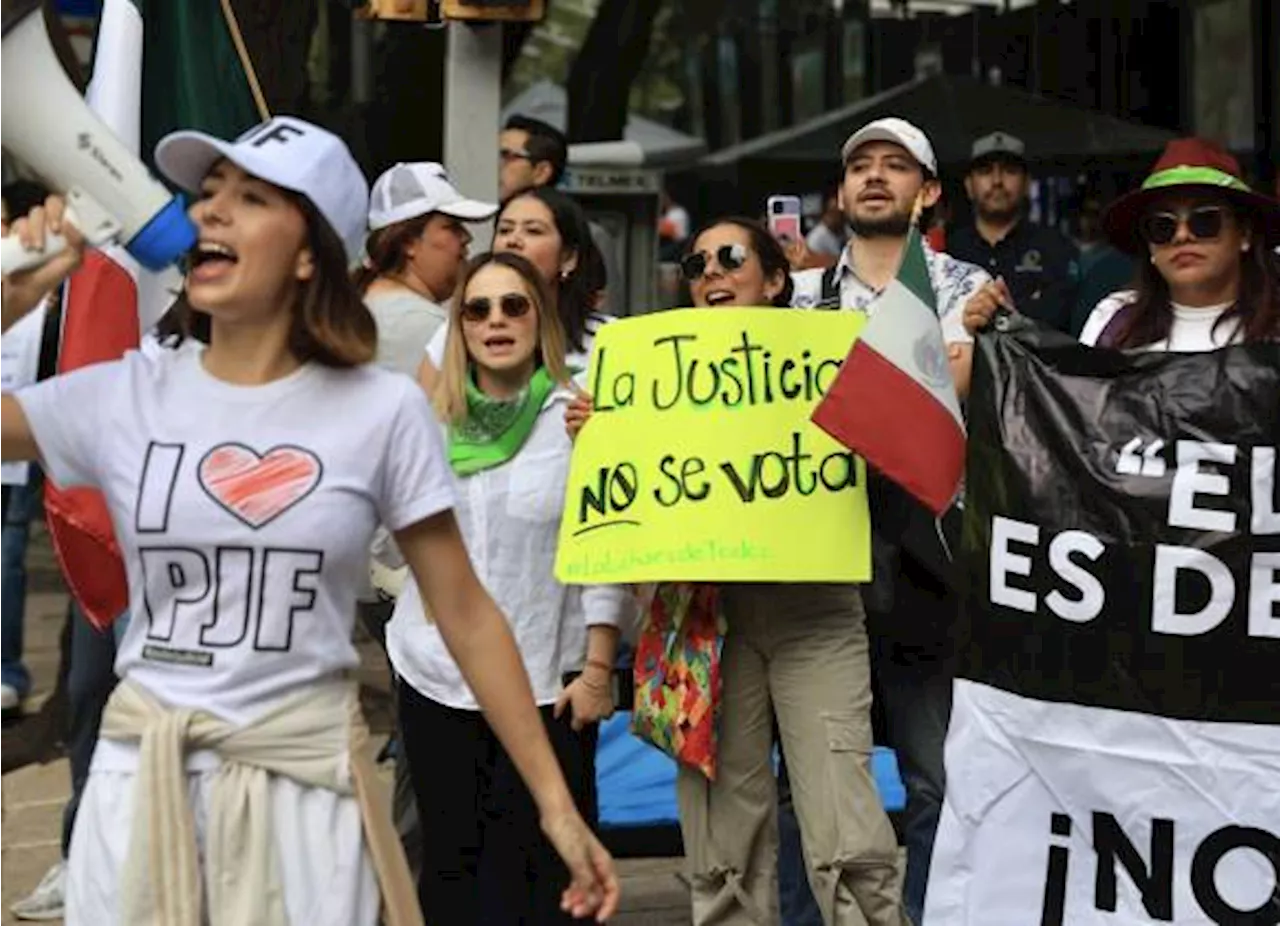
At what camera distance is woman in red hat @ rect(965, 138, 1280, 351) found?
17.9ft

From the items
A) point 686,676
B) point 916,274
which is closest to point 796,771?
point 686,676

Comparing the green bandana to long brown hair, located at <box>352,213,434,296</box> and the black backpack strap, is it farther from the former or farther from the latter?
long brown hair, located at <box>352,213,434,296</box>

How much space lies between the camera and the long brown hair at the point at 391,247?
6695 millimetres

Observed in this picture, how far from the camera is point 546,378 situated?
19.4 ft

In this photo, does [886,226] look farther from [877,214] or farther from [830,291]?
[830,291]

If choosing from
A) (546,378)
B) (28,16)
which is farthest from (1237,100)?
(28,16)

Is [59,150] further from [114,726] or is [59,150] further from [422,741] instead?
[422,741]

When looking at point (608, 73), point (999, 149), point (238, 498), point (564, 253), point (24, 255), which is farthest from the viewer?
point (608, 73)

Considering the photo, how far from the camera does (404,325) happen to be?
21.1 ft

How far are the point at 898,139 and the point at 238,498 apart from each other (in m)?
2.89

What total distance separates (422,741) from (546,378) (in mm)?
848

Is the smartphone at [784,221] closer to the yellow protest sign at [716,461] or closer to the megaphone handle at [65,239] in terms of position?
the yellow protest sign at [716,461]

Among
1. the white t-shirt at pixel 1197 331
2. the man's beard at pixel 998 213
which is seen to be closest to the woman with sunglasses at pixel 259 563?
the white t-shirt at pixel 1197 331

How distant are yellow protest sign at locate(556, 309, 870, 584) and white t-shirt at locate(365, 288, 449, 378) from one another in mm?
686
